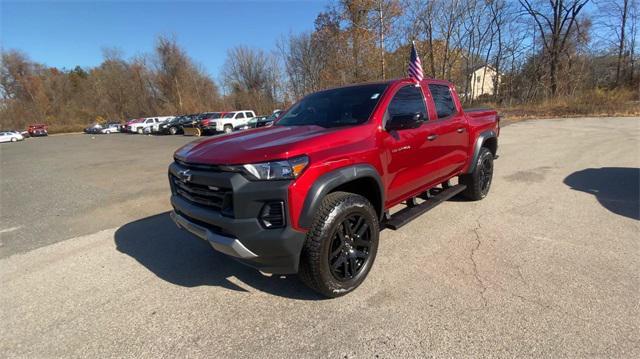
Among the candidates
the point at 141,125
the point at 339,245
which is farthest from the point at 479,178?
the point at 141,125

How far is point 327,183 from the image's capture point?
2549 mm

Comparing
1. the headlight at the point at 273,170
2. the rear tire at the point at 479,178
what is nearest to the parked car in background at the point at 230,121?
the rear tire at the point at 479,178

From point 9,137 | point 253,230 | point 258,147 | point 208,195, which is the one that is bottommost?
point 253,230

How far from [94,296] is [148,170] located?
772 cm

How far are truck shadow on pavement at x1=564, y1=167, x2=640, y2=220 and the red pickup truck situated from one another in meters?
2.92

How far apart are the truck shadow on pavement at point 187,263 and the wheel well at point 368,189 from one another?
39.2 inches

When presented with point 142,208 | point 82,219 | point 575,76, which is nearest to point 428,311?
point 142,208

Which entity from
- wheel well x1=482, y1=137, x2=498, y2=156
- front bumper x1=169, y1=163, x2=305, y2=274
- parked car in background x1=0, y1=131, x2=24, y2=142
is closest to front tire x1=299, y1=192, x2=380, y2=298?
front bumper x1=169, y1=163, x2=305, y2=274

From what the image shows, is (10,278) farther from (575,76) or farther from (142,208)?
(575,76)

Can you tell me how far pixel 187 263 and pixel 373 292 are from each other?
203 cm

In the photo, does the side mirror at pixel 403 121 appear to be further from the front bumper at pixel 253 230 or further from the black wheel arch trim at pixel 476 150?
the black wheel arch trim at pixel 476 150

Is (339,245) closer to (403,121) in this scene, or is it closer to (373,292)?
(373,292)

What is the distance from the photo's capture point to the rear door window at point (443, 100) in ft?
13.8

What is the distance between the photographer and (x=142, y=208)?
5.78m
